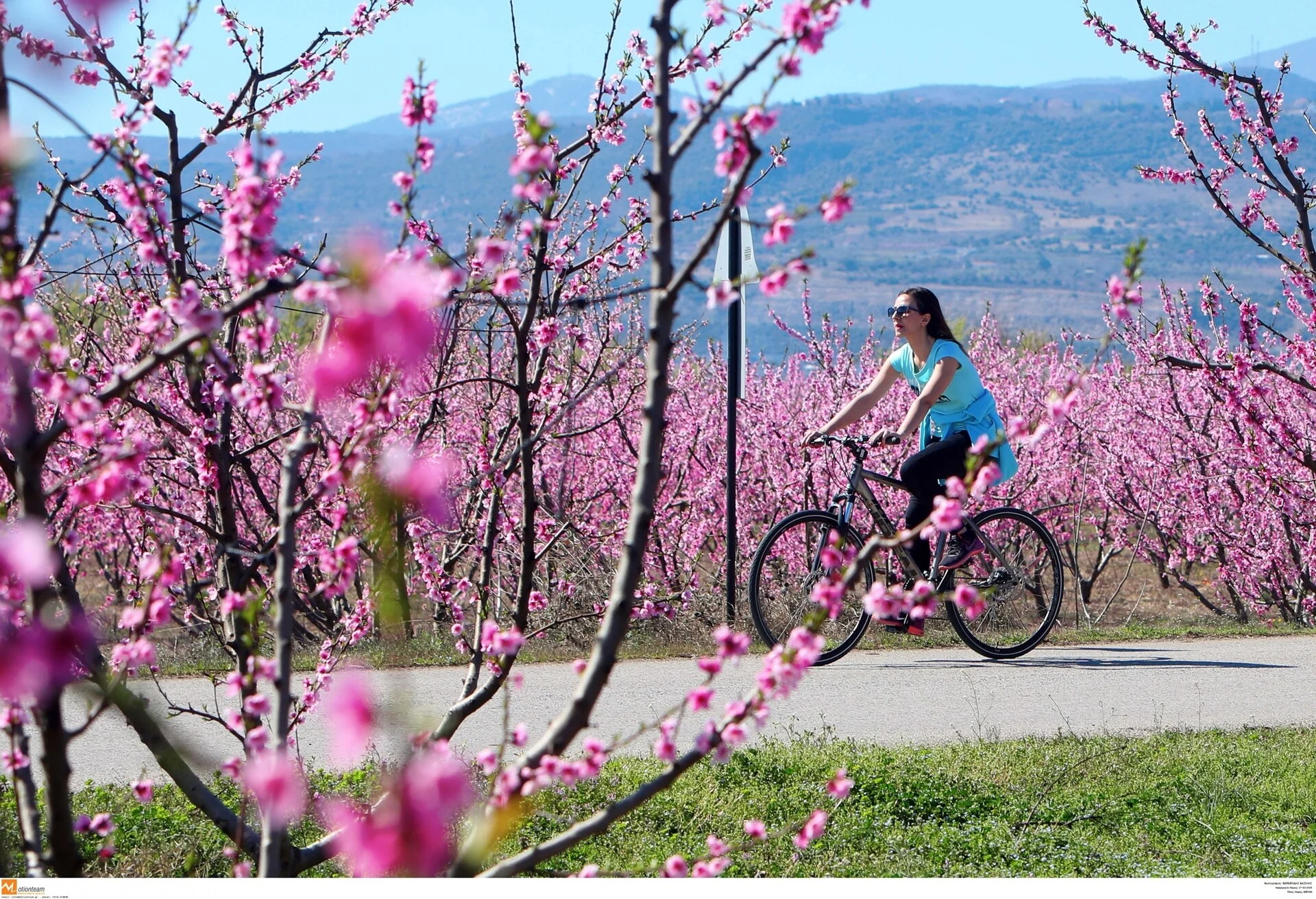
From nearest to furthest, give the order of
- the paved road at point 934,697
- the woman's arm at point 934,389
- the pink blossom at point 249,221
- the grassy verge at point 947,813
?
the pink blossom at point 249,221 < the grassy verge at point 947,813 < the paved road at point 934,697 < the woman's arm at point 934,389

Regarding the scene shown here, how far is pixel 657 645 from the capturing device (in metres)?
7.50

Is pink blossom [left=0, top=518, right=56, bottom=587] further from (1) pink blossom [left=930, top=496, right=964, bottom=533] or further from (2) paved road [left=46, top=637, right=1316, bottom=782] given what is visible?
(2) paved road [left=46, top=637, right=1316, bottom=782]

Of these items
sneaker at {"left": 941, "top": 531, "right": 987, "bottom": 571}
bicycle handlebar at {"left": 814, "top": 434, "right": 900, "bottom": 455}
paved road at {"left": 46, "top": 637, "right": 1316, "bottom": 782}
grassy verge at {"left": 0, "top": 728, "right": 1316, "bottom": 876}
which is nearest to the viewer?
grassy verge at {"left": 0, "top": 728, "right": 1316, "bottom": 876}

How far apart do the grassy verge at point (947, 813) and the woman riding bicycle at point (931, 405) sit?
178cm

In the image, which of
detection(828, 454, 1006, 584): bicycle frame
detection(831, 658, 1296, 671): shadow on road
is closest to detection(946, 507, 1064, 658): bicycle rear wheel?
detection(831, 658, 1296, 671): shadow on road

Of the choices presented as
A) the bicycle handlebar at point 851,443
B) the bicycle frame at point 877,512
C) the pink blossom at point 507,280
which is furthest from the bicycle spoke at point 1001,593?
the pink blossom at point 507,280

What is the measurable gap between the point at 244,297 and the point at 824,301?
Answer: 608ft

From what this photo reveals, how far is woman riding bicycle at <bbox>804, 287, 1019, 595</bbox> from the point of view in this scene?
6485 mm

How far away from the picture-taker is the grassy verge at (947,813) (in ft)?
13.0

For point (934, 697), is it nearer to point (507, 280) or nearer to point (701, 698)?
point (701, 698)

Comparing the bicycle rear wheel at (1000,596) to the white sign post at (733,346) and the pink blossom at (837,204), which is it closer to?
the white sign post at (733,346)

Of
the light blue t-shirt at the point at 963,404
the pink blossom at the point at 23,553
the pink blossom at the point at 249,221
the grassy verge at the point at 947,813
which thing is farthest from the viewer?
the light blue t-shirt at the point at 963,404

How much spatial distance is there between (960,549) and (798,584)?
1.94 meters

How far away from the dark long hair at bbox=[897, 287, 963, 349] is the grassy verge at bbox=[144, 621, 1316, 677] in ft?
5.99
